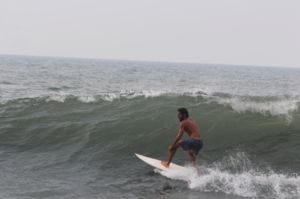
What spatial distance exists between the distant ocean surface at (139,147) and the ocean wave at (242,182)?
21mm

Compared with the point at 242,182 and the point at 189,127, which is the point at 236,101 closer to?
the point at 189,127

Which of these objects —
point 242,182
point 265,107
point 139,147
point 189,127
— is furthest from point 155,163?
point 265,107

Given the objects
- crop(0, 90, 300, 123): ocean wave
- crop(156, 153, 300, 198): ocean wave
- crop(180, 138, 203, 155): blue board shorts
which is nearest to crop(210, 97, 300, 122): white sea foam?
crop(0, 90, 300, 123): ocean wave

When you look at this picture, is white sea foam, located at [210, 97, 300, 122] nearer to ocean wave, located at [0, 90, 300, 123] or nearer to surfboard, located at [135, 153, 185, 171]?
ocean wave, located at [0, 90, 300, 123]

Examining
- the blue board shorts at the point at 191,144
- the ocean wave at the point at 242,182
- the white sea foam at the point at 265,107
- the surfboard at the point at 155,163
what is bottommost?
the surfboard at the point at 155,163

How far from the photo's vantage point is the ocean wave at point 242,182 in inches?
362

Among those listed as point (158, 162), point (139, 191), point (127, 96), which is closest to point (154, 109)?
point (127, 96)

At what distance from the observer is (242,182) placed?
9688 mm

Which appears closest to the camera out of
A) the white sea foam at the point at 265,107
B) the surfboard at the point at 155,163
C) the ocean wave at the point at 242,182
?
the ocean wave at the point at 242,182

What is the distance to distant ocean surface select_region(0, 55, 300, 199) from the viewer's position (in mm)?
9562

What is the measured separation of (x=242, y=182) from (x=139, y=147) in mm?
4109

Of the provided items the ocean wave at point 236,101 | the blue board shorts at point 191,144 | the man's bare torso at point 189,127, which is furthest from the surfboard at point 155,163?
the ocean wave at point 236,101

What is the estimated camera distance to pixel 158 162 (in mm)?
11242

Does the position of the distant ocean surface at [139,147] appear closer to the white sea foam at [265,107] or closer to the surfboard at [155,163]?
the white sea foam at [265,107]
